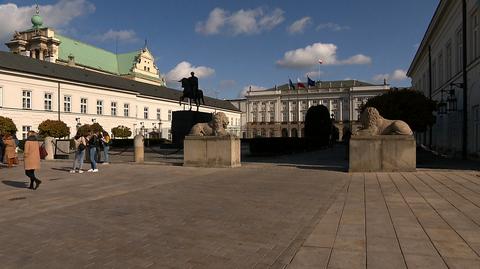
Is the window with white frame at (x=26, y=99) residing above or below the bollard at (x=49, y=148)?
above

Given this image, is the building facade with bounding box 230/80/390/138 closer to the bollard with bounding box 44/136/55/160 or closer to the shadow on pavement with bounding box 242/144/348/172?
the shadow on pavement with bounding box 242/144/348/172

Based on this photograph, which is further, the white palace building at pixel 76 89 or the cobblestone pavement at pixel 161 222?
the white palace building at pixel 76 89

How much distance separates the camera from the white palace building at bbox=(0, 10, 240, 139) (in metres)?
52.5

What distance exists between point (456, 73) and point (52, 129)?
44021 mm

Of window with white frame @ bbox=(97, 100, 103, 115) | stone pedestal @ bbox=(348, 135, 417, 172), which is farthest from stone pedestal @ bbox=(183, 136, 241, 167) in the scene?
window with white frame @ bbox=(97, 100, 103, 115)

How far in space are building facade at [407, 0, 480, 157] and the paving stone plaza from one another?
13.1 m

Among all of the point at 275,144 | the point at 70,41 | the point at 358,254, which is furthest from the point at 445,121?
the point at 70,41

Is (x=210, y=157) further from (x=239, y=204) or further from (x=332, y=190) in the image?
(x=239, y=204)

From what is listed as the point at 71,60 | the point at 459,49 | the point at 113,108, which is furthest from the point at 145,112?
the point at 459,49

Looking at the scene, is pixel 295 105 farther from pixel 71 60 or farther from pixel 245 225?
pixel 245 225

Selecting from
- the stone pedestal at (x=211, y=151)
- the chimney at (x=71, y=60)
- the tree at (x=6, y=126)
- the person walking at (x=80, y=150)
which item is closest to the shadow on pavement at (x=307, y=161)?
the stone pedestal at (x=211, y=151)

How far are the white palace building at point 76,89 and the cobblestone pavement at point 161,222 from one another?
38.5 metres

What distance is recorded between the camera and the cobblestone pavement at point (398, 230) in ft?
14.6

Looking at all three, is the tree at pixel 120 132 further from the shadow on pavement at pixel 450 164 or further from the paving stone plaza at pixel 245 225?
the paving stone plaza at pixel 245 225
